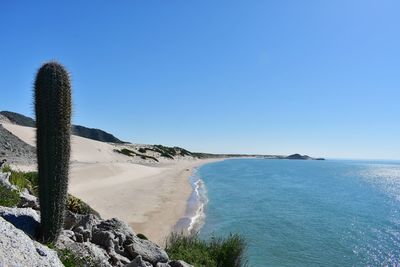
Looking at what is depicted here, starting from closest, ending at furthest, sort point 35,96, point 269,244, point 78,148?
point 35,96 < point 269,244 < point 78,148

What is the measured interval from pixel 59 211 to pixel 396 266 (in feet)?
59.1

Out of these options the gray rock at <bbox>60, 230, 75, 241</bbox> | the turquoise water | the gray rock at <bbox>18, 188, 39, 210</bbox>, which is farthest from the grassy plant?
the turquoise water

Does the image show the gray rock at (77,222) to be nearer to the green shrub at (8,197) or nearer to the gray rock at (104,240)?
the gray rock at (104,240)

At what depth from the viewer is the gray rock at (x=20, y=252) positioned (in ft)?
17.8

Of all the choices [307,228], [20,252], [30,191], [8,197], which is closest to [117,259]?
[8,197]

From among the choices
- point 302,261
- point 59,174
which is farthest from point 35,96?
point 302,261

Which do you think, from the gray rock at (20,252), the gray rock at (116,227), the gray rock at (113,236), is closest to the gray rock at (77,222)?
the gray rock at (113,236)

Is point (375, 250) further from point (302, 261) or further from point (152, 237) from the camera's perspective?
point (152, 237)

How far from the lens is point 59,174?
326 inches

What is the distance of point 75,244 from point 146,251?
7.46 feet

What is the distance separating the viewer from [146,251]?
10.1 meters

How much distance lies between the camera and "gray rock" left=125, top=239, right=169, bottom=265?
9.89 m

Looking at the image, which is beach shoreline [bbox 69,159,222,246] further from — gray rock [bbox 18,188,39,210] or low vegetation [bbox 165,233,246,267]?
gray rock [bbox 18,188,39,210]

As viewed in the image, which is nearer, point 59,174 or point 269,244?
point 59,174
